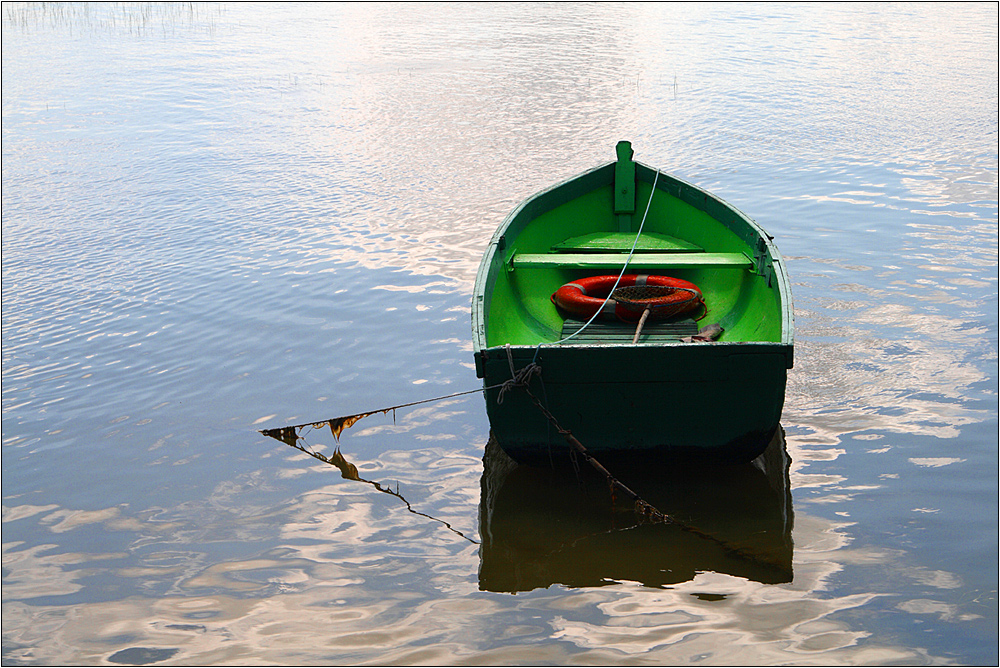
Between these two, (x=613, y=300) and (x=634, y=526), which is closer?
(x=634, y=526)

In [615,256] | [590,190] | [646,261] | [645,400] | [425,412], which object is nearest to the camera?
[645,400]

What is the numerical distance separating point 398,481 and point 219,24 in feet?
85.1

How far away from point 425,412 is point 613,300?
1430mm

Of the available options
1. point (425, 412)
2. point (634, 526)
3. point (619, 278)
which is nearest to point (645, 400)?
point (634, 526)

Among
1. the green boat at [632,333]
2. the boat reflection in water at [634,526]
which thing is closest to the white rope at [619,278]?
the green boat at [632,333]

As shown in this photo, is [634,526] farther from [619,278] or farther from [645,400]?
[619,278]

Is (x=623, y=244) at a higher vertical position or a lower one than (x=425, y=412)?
higher

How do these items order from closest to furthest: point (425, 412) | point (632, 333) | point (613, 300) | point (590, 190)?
point (632, 333) → point (613, 300) → point (425, 412) → point (590, 190)

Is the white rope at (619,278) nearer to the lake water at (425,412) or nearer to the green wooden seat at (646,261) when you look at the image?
the green wooden seat at (646,261)

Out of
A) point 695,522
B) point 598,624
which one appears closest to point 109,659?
point 598,624

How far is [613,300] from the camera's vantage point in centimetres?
572

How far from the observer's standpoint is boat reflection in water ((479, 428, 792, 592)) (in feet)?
13.9

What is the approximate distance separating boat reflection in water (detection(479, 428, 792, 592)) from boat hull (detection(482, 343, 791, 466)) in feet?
0.71

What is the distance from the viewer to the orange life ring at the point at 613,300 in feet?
18.5
